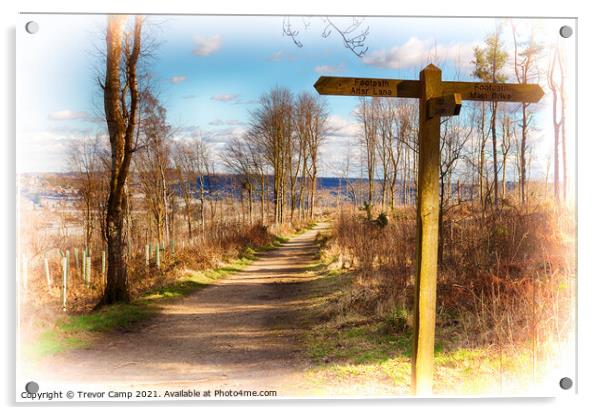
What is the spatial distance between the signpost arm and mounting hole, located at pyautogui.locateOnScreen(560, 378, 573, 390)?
1905mm

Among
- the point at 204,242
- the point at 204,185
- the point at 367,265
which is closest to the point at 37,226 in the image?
the point at 367,265

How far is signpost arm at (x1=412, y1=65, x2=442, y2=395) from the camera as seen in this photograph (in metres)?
3.83

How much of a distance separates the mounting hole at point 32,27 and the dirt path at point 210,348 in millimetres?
3298

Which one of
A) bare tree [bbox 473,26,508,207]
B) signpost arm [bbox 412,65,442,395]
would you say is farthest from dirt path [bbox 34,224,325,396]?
bare tree [bbox 473,26,508,207]

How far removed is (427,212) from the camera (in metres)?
3.87

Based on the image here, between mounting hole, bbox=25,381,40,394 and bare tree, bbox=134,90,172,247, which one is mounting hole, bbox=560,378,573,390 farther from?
bare tree, bbox=134,90,172,247

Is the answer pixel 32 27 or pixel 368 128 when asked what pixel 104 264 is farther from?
pixel 368 128

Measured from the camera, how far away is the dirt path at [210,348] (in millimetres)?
4836

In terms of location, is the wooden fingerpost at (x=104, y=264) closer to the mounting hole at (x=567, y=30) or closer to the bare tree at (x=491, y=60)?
the bare tree at (x=491, y=60)

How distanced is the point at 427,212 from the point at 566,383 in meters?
2.62

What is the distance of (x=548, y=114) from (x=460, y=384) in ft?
9.80

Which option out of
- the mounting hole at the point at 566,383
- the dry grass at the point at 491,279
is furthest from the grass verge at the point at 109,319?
the mounting hole at the point at 566,383

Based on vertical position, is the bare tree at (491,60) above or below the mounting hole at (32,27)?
below
